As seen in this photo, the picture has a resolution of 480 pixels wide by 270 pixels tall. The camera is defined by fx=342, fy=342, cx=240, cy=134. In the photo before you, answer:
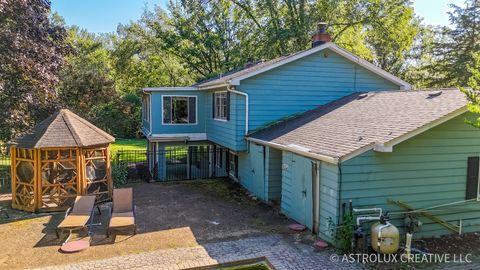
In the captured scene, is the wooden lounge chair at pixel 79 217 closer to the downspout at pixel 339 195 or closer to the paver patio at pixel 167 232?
the paver patio at pixel 167 232

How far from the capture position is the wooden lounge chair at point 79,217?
341 inches

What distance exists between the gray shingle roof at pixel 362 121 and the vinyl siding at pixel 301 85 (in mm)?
678

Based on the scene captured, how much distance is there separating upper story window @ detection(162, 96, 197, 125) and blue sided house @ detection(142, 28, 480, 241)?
5 centimetres

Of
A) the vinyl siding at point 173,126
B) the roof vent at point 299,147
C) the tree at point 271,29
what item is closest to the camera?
the roof vent at point 299,147

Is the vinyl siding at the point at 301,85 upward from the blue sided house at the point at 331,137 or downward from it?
upward

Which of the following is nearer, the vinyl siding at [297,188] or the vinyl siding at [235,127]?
the vinyl siding at [297,188]

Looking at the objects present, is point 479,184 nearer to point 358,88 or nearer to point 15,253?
point 358,88

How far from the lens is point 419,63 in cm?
3606

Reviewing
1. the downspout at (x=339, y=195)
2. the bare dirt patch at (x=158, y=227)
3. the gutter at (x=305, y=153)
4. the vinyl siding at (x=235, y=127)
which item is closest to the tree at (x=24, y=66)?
the bare dirt patch at (x=158, y=227)

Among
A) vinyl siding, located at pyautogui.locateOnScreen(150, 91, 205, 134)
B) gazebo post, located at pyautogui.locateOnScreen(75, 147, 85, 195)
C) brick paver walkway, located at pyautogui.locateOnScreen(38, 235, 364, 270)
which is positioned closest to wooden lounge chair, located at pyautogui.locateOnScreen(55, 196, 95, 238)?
gazebo post, located at pyautogui.locateOnScreen(75, 147, 85, 195)

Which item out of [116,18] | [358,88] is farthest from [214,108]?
[116,18]

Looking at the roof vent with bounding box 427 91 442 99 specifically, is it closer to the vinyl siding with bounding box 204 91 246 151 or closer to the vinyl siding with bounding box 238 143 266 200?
the vinyl siding with bounding box 238 143 266 200

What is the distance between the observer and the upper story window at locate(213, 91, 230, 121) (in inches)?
554

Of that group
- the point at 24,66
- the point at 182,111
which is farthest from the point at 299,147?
the point at 24,66
